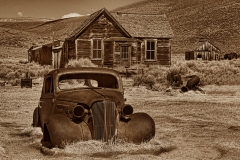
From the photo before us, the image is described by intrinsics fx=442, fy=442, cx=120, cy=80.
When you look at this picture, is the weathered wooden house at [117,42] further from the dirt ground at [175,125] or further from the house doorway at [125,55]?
the dirt ground at [175,125]

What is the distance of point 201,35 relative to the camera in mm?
102562

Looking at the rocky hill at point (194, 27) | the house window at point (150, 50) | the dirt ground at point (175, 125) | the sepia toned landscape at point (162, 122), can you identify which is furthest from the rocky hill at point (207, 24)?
the dirt ground at point (175, 125)

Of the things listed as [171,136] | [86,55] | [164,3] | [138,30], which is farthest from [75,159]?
[164,3]

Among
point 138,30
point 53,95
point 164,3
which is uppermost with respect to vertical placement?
point 164,3

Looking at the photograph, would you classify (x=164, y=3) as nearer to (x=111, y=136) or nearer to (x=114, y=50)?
(x=114, y=50)

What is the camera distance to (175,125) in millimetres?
10898

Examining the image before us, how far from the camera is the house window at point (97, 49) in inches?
1345

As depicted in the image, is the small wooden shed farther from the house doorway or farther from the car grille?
the car grille

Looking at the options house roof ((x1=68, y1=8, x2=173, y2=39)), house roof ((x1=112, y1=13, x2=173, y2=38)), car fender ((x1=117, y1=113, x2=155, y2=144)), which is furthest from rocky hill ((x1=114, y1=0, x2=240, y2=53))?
car fender ((x1=117, y1=113, x2=155, y2=144))

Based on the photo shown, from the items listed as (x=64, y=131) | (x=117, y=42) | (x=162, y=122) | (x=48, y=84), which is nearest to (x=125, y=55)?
(x=117, y=42)

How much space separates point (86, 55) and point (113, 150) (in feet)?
87.5

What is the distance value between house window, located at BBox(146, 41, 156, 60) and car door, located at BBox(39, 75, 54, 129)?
27.3 m

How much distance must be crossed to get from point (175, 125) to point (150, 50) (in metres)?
25.4

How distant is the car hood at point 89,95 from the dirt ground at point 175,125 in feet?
3.13
